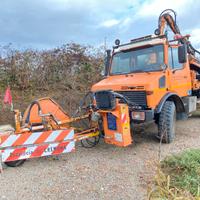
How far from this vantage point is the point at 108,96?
519 cm

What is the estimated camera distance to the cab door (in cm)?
636

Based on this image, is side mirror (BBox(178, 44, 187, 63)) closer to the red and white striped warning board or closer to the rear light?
the rear light

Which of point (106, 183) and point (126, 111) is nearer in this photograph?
A: point (106, 183)

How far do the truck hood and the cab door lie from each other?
54cm

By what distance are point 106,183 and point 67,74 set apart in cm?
699

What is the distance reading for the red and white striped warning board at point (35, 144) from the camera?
14.9ft

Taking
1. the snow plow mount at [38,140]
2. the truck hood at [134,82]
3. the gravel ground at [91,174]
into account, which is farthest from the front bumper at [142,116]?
the snow plow mount at [38,140]

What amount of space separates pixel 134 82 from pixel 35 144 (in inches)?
97.8

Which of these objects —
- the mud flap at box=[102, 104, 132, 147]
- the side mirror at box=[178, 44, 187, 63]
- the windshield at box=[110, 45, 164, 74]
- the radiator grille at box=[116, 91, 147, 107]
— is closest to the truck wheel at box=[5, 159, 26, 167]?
the mud flap at box=[102, 104, 132, 147]

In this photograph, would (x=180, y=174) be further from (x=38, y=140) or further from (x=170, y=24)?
(x=170, y=24)

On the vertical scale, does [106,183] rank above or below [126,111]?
below

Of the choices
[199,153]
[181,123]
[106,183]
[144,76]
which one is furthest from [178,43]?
[106,183]

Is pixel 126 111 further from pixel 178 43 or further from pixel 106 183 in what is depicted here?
pixel 178 43

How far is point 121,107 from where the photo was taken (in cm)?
506
